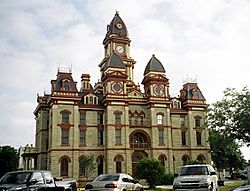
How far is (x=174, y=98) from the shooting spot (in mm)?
56625

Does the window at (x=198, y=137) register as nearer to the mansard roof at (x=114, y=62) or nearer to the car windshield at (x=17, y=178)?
the mansard roof at (x=114, y=62)

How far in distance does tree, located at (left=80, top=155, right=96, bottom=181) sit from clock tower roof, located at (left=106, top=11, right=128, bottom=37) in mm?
23226

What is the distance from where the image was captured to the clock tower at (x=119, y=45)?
5906 cm

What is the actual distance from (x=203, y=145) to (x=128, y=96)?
46.1ft

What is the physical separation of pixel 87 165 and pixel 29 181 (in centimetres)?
3233

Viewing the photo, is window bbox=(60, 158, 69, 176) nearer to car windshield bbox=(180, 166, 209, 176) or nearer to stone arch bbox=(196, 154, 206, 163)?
stone arch bbox=(196, 154, 206, 163)

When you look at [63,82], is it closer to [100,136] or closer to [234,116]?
[100,136]

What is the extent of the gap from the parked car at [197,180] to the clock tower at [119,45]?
127 ft

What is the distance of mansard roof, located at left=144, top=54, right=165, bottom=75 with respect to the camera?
179ft

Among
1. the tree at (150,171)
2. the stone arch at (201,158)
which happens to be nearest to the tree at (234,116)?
the tree at (150,171)

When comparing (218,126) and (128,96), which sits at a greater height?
(128,96)

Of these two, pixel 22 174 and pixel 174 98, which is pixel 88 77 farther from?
pixel 22 174

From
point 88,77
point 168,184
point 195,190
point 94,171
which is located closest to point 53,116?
point 94,171

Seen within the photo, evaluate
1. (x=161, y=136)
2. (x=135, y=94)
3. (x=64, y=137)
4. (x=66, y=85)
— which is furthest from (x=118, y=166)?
(x=66, y=85)
